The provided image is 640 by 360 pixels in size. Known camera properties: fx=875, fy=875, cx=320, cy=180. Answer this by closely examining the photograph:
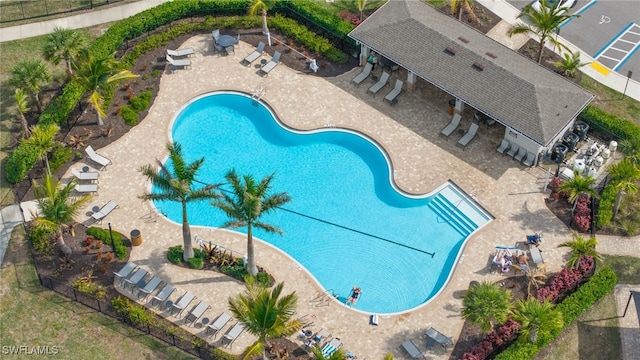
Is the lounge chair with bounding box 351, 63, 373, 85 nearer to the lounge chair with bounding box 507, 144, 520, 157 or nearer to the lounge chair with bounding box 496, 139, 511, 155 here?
the lounge chair with bounding box 496, 139, 511, 155

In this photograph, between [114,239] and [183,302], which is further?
[114,239]

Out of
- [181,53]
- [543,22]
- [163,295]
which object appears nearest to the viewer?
[163,295]

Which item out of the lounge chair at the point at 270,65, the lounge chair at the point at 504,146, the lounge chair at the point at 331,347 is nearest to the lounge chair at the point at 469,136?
the lounge chair at the point at 504,146

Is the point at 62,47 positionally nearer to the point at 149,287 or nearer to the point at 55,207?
the point at 55,207

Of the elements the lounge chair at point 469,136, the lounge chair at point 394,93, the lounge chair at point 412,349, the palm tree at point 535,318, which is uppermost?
the lounge chair at point 394,93

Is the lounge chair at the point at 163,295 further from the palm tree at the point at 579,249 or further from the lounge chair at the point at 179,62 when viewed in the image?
the palm tree at the point at 579,249

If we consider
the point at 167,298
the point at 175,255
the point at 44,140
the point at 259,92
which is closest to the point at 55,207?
the point at 44,140

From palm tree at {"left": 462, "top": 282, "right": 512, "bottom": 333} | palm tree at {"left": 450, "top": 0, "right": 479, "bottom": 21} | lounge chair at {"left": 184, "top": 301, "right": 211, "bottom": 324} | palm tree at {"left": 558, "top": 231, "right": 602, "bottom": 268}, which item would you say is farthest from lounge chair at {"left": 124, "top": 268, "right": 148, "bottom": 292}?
palm tree at {"left": 450, "top": 0, "right": 479, "bottom": 21}
